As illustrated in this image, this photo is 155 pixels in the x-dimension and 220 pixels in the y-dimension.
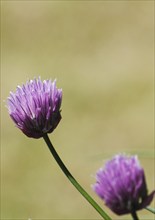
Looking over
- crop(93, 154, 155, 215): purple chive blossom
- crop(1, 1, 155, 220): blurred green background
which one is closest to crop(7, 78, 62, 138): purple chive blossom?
crop(93, 154, 155, 215): purple chive blossom

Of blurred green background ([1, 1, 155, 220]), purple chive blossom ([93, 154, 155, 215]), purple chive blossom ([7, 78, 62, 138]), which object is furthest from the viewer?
blurred green background ([1, 1, 155, 220])

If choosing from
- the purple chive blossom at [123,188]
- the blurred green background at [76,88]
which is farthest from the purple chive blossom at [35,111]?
the blurred green background at [76,88]

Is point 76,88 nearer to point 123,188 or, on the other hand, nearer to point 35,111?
point 35,111

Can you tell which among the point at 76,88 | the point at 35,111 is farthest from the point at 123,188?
the point at 76,88

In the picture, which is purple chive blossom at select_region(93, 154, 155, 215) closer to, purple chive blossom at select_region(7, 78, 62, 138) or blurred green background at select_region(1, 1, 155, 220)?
purple chive blossom at select_region(7, 78, 62, 138)

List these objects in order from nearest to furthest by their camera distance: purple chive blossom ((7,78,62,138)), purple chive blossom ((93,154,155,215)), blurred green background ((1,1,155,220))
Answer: purple chive blossom ((93,154,155,215)) < purple chive blossom ((7,78,62,138)) < blurred green background ((1,1,155,220))

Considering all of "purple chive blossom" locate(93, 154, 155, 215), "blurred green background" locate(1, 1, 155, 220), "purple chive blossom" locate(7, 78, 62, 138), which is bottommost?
"purple chive blossom" locate(93, 154, 155, 215)
